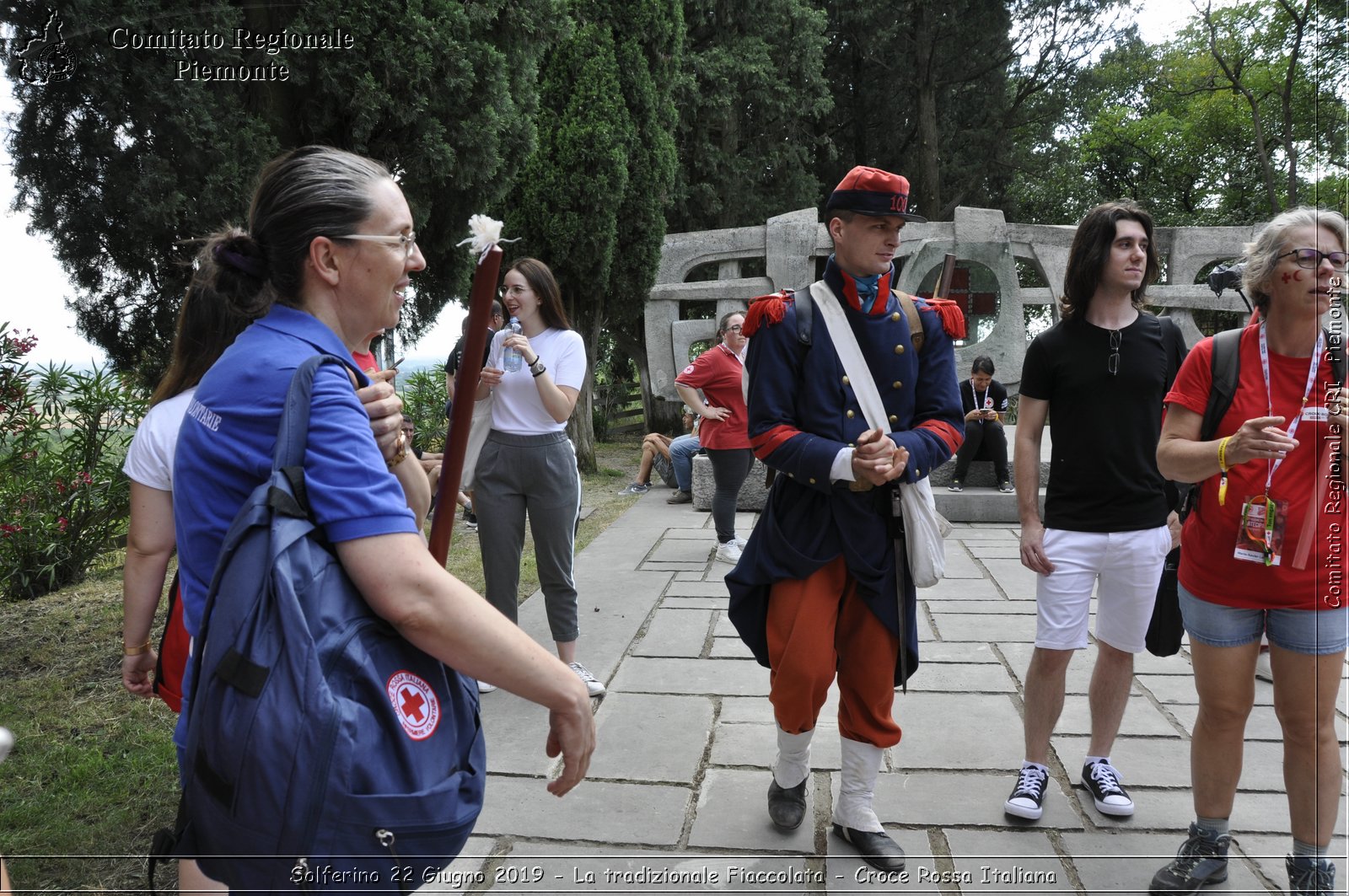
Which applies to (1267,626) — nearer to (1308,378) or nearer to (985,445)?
(1308,378)

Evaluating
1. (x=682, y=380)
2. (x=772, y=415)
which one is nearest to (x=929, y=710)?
(x=772, y=415)

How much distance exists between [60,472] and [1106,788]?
6.59 m

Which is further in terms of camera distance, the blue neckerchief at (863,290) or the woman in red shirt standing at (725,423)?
the woman in red shirt standing at (725,423)

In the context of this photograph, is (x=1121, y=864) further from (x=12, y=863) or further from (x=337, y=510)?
(x=12, y=863)

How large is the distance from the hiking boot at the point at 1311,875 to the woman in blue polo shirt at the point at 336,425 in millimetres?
2083

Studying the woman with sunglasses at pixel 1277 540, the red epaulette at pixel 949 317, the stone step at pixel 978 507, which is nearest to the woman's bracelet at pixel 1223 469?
the woman with sunglasses at pixel 1277 540

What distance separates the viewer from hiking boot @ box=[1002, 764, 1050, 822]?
3051mm

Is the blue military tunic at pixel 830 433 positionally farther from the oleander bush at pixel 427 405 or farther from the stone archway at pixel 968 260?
the stone archway at pixel 968 260

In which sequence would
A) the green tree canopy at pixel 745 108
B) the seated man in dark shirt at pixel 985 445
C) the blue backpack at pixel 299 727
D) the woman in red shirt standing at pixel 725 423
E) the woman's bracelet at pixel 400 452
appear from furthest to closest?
the green tree canopy at pixel 745 108 < the seated man in dark shirt at pixel 985 445 < the woman in red shirt standing at pixel 725 423 < the woman's bracelet at pixel 400 452 < the blue backpack at pixel 299 727

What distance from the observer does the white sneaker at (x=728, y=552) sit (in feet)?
23.2

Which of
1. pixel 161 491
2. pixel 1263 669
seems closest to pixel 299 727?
pixel 161 491

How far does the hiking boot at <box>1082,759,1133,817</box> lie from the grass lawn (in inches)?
112

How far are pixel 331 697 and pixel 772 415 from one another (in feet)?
6.13

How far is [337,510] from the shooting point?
51.9 inches
